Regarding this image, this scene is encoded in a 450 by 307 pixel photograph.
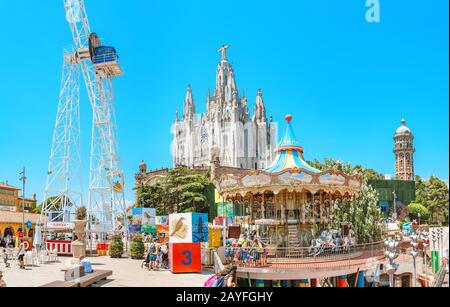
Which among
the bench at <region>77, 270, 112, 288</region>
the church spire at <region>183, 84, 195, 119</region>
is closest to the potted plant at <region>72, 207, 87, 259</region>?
the bench at <region>77, 270, 112, 288</region>

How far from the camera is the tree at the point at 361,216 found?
2658cm

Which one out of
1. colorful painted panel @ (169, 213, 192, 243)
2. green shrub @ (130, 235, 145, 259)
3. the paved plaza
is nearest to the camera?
the paved plaza

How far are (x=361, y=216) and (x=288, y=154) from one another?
9.82 m

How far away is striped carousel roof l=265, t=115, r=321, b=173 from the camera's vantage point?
19.5m

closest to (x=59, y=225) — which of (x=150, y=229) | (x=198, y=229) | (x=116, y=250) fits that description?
(x=116, y=250)

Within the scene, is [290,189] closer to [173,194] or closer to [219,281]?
[219,281]

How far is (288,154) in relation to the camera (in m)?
20.0

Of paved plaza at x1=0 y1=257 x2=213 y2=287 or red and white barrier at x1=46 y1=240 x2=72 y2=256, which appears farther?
red and white barrier at x1=46 y1=240 x2=72 y2=256

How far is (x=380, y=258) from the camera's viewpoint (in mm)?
16891

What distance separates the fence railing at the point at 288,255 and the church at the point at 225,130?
8232 cm

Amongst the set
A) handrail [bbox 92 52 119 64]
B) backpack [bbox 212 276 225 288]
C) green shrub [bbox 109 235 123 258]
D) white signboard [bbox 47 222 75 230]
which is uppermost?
handrail [bbox 92 52 119 64]

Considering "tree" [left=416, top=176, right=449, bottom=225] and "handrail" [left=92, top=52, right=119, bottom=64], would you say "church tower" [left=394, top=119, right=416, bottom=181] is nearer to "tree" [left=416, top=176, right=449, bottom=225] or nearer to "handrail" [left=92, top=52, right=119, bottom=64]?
"tree" [left=416, top=176, right=449, bottom=225]

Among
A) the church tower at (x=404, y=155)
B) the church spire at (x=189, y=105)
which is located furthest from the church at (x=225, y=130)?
the church tower at (x=404, y=155)
